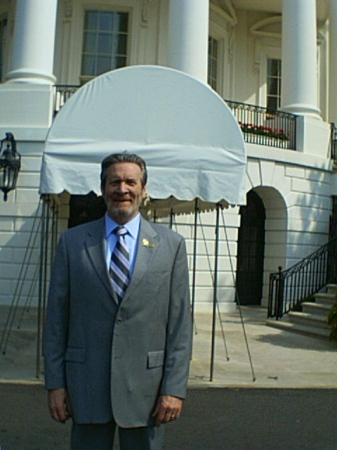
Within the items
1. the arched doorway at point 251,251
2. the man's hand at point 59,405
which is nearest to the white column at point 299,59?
the arched doorway at point 251,251

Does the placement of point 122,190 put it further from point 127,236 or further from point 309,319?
point 309,319

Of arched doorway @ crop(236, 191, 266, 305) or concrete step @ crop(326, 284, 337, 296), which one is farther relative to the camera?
arched doorway @ crop(236, 191, 266, 305)

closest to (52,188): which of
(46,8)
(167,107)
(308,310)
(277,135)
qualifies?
(167,107)

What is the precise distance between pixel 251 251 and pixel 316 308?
558cm

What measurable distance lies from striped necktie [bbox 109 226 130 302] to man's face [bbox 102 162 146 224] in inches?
3.3

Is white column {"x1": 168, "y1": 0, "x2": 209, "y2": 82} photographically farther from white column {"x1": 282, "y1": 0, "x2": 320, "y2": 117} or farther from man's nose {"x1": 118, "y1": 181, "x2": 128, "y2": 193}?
man's nose {"x1": 118, "y1": 181, "x2": 128, "y2": 193}

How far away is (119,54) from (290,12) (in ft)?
18.9

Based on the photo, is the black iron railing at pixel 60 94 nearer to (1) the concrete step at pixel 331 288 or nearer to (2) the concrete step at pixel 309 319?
(2) the concrete step at pixel 309 319

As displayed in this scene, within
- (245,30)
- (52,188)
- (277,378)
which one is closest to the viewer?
(52,188)

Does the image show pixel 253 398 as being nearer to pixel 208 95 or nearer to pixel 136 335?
pixel 208 95

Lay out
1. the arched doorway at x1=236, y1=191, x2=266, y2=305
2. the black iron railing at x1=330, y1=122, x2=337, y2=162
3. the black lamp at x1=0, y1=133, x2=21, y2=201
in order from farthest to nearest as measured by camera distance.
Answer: the black iron railing at x1=330, y1=122, x2=337, y2=162 < the arched doorway at x1=236, y1=191, x2=266, y2=305 < the black lamp at x1=0, y1=133, x2=21, y2=201

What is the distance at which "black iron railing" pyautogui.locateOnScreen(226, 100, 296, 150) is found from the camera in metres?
16.8

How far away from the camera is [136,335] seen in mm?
2773

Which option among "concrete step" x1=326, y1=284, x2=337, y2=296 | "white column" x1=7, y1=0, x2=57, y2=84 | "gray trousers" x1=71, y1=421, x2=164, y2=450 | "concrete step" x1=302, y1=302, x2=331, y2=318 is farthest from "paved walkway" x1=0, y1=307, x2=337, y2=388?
"white column" x1=7, y1=0, x2=57, y2=84
